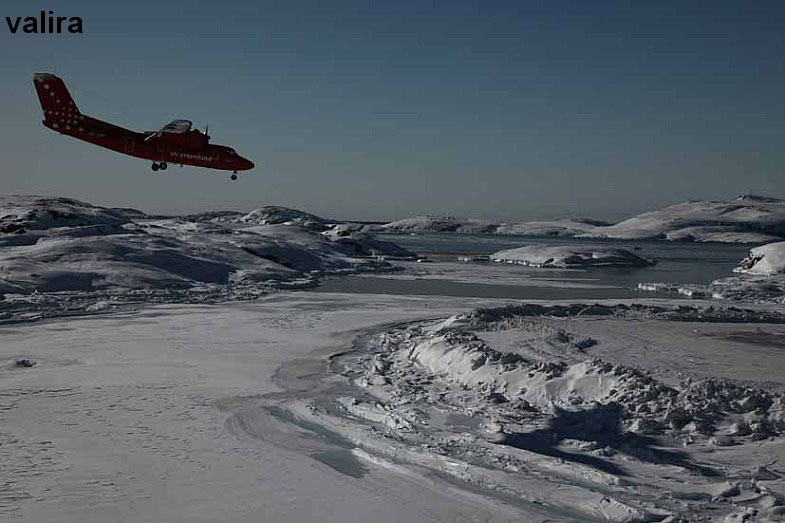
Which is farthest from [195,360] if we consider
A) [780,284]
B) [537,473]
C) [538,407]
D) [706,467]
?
[780,284]

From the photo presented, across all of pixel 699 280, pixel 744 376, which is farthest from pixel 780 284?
pixel 744 376

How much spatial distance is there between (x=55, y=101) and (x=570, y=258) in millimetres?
55283

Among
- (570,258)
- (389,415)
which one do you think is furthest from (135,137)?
(570,258)

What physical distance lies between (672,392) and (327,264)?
41.1 metres

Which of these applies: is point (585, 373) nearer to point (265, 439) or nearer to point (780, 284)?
point (265, 439)

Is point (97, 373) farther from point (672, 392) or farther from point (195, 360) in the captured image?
point (672, 392)

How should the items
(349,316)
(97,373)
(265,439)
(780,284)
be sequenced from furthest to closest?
(780,284) < (349,316) < (97,373) < (265,439)

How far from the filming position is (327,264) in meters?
52.0

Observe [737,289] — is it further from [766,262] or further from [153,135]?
[153,135]

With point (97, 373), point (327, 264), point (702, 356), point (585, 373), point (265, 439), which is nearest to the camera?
point (265, 439)

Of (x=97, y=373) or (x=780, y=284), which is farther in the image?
(x=780, y=284)

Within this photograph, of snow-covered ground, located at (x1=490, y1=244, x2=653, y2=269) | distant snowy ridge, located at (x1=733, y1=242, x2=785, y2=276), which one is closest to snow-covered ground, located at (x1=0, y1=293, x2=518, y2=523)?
distant snowy ridge, located at (x1=733, y1=242, x2=785, y2=276)

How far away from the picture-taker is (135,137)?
44.9 ft

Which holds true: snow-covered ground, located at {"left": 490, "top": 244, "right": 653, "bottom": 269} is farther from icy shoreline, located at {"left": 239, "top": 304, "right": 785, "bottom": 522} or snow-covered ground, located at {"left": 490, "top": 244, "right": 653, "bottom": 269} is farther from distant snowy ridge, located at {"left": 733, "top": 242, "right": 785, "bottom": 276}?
icy shoreline, located at {"left": 239, "top": 304, "right": 785, "bottom": 522}
